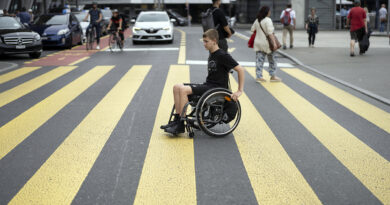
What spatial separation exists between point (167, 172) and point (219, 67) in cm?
190

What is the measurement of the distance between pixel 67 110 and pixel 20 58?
10.2 m

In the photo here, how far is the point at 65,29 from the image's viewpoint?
68.0ft

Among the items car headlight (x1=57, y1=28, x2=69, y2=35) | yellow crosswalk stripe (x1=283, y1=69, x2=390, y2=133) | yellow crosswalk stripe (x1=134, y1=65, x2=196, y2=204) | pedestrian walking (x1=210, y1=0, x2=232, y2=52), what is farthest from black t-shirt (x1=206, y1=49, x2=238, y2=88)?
car headlight (x1=57, y1=28, x2=69, y2=35)

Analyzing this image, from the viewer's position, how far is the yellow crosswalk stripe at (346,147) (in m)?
4.69

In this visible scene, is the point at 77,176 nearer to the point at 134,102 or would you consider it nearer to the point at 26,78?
the point at 134,102

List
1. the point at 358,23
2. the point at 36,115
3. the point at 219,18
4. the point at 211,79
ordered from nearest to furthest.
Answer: the point at 211,79
the point at 36,115
the point at 219,18
the point at 358,23

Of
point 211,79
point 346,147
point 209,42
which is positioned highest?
point 209,42

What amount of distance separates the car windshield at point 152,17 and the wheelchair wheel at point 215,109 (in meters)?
18.0

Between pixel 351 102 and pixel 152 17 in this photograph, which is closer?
pixel 351 102

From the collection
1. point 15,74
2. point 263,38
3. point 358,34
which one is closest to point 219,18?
point 263,38

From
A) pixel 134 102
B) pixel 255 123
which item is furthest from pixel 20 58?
pixel 255 123

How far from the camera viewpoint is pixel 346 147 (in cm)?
593

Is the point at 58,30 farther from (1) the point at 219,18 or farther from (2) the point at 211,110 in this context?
(2) the point at 211,110

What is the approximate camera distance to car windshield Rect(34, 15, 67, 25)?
21559mm
